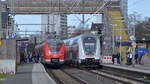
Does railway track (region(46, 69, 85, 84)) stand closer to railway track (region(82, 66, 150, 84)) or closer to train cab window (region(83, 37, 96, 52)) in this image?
railway track (region(82, 66, 150, 84))

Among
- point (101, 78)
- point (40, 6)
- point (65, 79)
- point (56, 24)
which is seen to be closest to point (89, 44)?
point (101, 78)

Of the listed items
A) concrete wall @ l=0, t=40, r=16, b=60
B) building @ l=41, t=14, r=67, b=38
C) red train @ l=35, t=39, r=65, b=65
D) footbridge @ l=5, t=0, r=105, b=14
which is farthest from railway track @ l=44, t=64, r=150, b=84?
building @ l=41, t=14, r=67, b=38

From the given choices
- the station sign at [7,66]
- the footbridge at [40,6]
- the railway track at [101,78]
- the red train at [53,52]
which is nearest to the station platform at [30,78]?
the station sign at [7,66]

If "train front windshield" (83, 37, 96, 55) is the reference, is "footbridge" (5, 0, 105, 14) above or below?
above

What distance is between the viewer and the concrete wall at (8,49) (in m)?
27.9

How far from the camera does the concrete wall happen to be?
91.5 feet

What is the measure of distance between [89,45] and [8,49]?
784cm

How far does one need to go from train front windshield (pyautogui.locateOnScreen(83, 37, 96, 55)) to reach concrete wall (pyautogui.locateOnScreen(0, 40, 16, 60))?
685 centimetres

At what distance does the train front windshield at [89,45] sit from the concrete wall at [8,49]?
22.5 ft

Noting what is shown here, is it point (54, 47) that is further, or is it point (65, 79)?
point (54, 47)

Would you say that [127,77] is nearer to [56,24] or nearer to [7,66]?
[7,66]

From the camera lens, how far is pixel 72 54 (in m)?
32.8

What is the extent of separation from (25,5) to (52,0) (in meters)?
4.38

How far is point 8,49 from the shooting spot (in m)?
28.3
